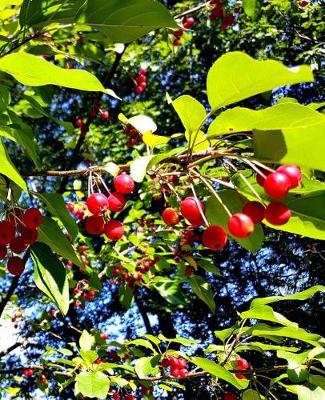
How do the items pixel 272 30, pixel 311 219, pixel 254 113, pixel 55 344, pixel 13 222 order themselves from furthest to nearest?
pixel 55 344 → pixel 272 30 → pixel 13 222 → pixel 311 219 → pixel 254 113

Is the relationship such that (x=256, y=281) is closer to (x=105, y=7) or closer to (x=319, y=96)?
(x=319, y=96)

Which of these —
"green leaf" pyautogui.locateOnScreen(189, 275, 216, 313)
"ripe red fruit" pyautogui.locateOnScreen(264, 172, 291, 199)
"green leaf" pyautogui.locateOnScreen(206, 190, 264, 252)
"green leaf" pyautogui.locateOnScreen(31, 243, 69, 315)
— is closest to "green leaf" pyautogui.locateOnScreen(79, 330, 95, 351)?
"green leaf" pyautogui.locateOnScreen(189, 275, 216, 313)

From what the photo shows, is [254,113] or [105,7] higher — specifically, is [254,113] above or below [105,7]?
below

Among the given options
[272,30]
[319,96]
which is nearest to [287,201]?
[272,30]

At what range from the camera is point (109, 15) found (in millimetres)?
1194

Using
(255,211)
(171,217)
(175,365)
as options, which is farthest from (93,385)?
(255,211)

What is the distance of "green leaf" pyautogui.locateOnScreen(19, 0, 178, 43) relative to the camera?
1.14 meters

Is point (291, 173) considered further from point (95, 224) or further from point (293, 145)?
point (95, 224)

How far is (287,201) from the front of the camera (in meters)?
0.93

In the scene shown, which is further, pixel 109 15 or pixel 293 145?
pixel 109 15

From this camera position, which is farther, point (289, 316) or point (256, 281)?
point (256, 281)

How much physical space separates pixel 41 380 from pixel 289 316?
8455mm

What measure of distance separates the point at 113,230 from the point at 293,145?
0.57 metres

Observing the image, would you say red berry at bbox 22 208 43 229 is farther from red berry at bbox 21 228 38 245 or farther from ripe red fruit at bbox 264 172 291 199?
ripe red fruit at bbox 264 172 291 199
